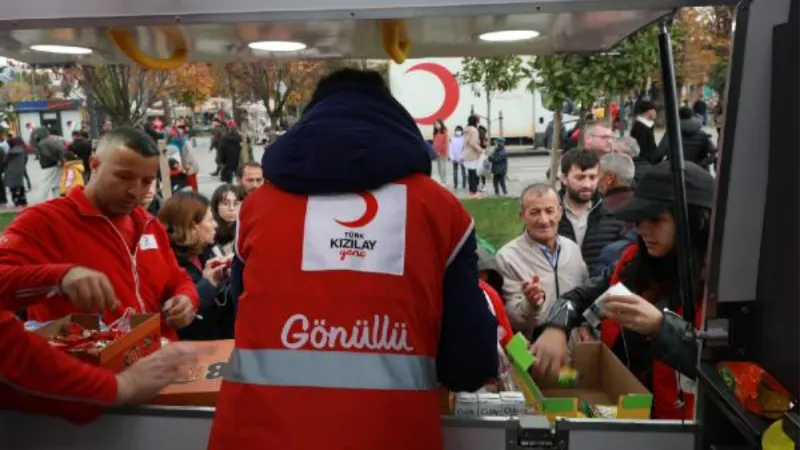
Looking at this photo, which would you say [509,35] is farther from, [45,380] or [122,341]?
[45,380]

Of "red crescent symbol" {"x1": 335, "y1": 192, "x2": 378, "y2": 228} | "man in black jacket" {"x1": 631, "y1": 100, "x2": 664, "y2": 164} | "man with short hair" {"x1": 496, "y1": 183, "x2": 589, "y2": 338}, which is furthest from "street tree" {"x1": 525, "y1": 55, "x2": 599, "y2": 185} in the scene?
"red crescent symbol" {"x1": 335, "y1": 192, "x2": 378, "y2": 228}

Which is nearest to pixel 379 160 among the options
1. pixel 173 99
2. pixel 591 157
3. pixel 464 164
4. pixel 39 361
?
pixel 39 361

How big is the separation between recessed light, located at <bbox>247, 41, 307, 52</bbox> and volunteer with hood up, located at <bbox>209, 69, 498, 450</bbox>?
56 cm

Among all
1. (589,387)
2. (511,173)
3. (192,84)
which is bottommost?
(511,173)

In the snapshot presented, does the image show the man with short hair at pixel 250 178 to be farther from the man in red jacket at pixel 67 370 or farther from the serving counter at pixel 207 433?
the serving counter at pixel 207 433

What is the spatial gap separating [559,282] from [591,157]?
1388 mm

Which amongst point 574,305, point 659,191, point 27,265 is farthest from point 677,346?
point 27,265

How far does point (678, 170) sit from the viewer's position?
5.92 feet

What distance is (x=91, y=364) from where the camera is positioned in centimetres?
184

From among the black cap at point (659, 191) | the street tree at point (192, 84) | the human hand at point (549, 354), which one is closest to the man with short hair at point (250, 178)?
the human hand at point (549, 354)

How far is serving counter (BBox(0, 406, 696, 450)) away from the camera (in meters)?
1.74

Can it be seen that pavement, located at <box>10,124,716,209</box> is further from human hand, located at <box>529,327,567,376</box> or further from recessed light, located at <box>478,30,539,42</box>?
recessed light, located at <box>478,30,539,42</box>

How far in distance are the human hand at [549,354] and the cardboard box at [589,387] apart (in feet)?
0.15

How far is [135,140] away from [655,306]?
202 centimetres
